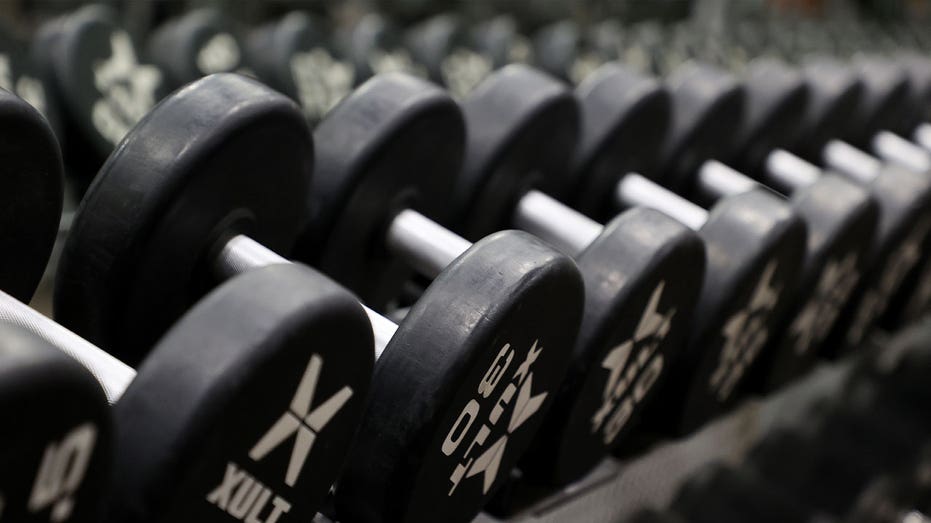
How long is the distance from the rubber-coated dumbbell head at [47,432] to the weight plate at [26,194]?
0.57 feet

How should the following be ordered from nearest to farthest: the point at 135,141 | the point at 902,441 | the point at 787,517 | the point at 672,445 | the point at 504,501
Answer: the point at 135,141 → the point at 504,501 → the point at 672,445 → the point at 787,517 → the point at 902,441

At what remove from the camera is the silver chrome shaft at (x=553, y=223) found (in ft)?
2.27

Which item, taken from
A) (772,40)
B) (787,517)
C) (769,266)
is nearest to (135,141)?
(769,266)

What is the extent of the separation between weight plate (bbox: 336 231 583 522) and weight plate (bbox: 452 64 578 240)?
0.73ft

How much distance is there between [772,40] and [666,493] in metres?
2.06

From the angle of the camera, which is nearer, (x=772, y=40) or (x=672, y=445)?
(x=672, y=445)

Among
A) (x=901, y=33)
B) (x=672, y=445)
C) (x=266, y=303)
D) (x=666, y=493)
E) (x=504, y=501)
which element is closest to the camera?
(x=266, y=303)

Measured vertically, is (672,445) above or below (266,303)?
below

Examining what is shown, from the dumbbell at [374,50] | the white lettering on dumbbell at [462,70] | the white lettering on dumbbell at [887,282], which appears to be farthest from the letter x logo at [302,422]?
the white lettering on dumbbell at [462,70]

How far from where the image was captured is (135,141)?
0.46 metres

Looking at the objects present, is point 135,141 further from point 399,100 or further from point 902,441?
point 902,441

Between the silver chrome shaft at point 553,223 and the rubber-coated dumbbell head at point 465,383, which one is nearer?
the rubber-coated dumbbell head at point 465,383

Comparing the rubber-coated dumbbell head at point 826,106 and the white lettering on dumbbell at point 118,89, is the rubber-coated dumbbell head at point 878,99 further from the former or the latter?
the white lettering on dumbbell at point 118,89

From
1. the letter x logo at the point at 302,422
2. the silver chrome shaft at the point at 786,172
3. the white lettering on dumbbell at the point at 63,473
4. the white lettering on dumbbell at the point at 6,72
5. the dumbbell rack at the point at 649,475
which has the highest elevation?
the white lettering on dumbbell at the point at 63,473
